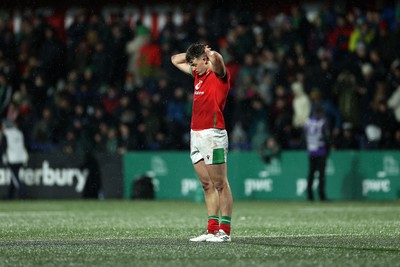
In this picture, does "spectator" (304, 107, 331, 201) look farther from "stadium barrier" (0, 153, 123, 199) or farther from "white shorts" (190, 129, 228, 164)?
"white shorts" (190, 129, 228, 164)

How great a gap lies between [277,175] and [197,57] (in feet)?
42.5

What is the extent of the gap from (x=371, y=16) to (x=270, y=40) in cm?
273

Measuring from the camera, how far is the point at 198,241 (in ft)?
38.6

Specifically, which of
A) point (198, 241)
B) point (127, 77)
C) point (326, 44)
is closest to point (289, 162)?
point (326, 44)

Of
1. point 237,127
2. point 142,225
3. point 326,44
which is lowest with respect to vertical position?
point 142,225

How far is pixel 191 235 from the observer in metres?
13.0

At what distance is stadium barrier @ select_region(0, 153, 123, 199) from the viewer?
25.9 metres

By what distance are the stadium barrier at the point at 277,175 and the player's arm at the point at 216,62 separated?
12484 mm

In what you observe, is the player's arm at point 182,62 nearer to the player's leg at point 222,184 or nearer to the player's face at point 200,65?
the player's face at point 200,65

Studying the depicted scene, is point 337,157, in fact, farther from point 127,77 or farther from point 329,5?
point 127,77

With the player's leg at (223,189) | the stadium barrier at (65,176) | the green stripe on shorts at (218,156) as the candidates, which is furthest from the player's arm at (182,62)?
the stadium barrier at (65,176)

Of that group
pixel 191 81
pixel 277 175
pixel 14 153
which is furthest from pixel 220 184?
pixel 191 81

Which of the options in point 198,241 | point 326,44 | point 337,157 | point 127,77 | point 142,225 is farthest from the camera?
point 127,77

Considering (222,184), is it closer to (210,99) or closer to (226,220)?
(226,220)
